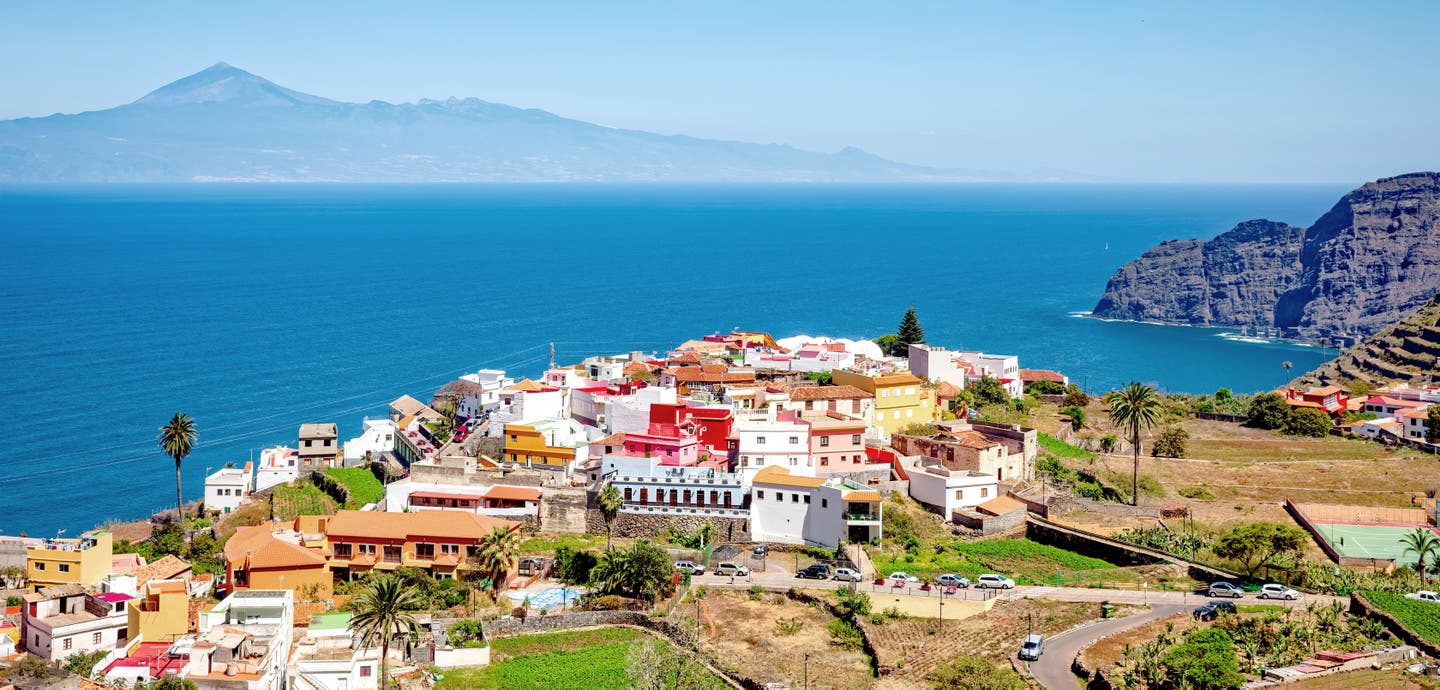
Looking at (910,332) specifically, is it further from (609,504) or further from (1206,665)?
(1206,665)

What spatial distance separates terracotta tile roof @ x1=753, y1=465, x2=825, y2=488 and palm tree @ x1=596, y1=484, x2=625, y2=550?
525cm

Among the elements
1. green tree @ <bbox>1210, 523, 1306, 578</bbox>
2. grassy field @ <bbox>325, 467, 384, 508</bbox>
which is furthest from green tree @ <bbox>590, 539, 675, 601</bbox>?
green tree @ <bbox>1210, 523, 1306, 578</bbox>

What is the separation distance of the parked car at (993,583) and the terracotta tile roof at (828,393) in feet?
55.0

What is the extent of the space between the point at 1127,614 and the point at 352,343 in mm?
93686

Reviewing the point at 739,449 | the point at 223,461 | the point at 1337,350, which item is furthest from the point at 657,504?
the point at 1337,350

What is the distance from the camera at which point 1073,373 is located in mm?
118938

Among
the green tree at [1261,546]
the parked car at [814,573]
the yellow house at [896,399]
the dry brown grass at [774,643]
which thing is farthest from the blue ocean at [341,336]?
the green tree at [1261,546]

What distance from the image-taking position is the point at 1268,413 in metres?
73.4

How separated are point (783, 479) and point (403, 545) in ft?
46.1

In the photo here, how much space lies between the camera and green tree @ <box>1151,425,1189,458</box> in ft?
212

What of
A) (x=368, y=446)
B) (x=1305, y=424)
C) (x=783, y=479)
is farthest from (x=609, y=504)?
(x=1305, y=424)

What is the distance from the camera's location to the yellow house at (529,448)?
57.7 metres

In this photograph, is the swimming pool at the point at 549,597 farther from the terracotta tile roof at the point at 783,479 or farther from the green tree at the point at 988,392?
the green tree at the point at 988,392

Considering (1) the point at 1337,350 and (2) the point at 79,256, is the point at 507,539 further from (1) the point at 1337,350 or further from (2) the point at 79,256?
(2) the point at 79,256
